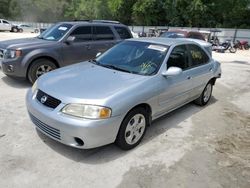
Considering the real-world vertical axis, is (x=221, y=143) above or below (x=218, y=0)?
below

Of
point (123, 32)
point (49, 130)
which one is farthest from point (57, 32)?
point (49, 130)

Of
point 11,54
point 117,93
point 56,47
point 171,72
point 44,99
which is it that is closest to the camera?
point 117,93

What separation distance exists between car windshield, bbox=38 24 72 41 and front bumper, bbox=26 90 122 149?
4047mm

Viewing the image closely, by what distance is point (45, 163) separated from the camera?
3443 mm

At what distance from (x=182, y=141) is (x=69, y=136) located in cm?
192

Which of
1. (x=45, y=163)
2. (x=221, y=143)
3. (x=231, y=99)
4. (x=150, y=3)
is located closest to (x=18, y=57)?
(x=45, y=163)

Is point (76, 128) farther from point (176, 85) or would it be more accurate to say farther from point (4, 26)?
point (4, 26)

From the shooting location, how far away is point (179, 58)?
4844mm

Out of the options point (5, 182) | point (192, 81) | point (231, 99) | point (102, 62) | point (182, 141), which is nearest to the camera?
point (5, 182)

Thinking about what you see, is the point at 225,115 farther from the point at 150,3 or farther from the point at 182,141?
the point at 150,3

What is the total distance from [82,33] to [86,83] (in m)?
4.07

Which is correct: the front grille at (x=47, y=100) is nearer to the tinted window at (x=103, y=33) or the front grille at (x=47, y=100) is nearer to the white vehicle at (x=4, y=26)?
the tinted window at (x=103, y=33)

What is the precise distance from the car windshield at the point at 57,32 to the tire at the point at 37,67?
757mm

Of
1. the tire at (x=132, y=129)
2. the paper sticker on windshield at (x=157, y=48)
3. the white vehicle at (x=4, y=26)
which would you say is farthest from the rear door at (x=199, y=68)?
the white vehicle at (x=4, y=26)
